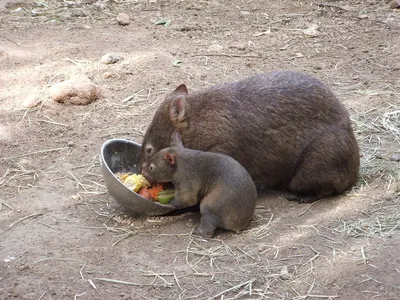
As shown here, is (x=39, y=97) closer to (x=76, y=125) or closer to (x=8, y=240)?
(x=76, y=125)

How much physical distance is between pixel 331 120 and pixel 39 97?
3327mm

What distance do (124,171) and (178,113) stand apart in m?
0.77

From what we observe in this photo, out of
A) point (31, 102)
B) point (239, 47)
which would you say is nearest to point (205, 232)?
point (31, 102)

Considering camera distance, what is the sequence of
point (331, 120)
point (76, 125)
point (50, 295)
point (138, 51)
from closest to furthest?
1. point (50, 295)
2. point (331, 120)
3. point (76, 125)
4. point (138, 51)

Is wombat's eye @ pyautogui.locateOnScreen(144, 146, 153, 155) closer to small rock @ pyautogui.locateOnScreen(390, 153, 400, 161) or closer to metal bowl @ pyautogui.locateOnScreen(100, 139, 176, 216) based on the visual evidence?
metal bowl @ pyautogui.locateOnScreen(100, 139, 176, 216)

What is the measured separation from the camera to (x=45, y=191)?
607cm

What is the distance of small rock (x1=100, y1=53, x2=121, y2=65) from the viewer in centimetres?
834

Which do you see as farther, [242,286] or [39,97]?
[39,97]

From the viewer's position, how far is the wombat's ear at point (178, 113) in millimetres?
5840

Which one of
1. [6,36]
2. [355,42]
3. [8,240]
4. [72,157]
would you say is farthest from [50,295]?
[355,42]

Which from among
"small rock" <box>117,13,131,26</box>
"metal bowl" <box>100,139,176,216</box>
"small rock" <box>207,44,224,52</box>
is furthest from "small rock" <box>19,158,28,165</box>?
"small rock" <box>117,13,131,26</box>

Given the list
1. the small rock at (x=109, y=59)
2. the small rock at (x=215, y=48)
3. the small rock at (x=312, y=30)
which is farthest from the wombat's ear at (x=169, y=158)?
the small rock at (x=312, y=30)

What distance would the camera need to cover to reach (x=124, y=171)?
6.21 metres

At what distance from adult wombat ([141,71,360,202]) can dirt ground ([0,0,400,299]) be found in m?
0.24
